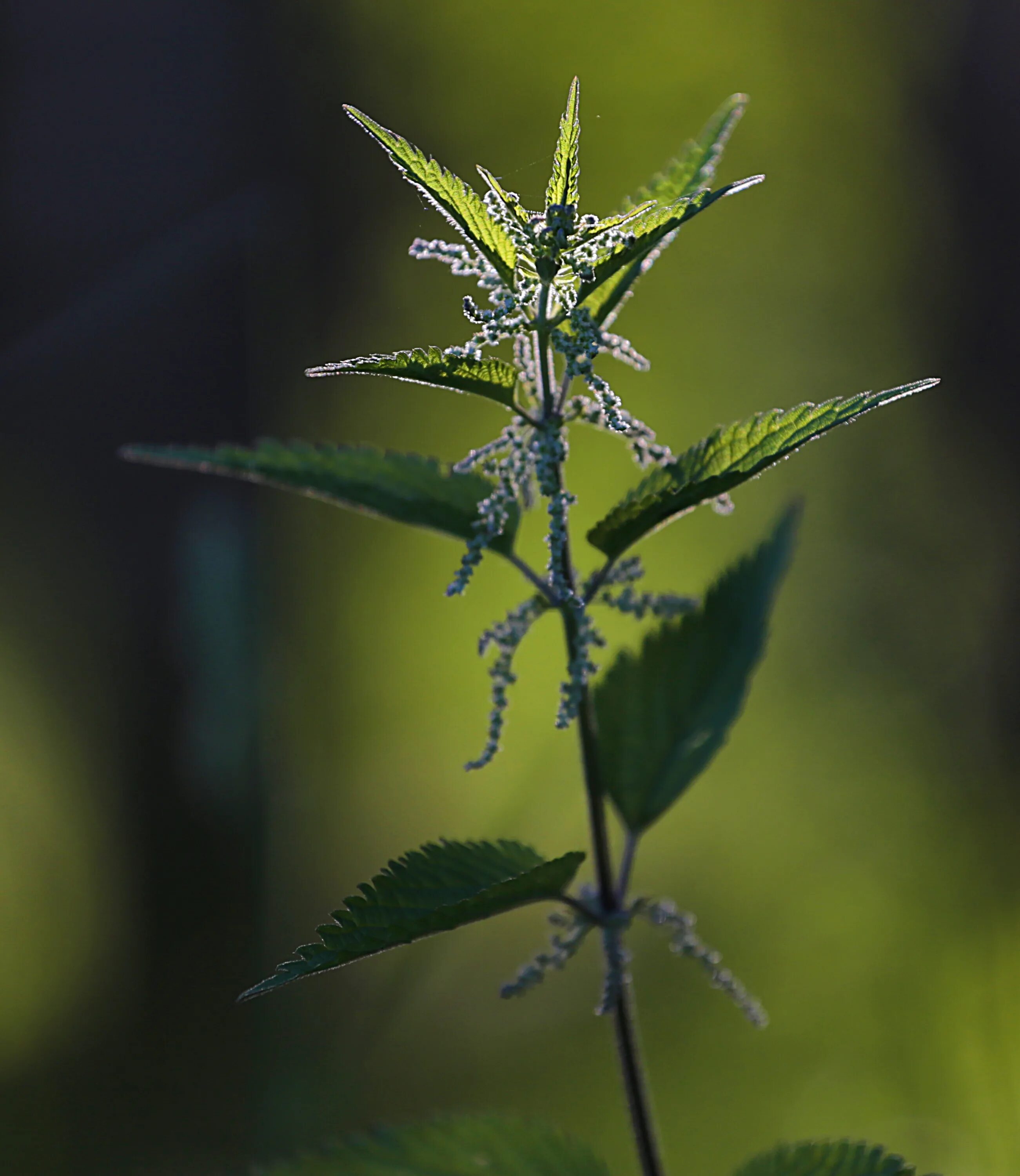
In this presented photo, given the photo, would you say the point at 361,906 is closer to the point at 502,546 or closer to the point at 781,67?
the point at 502,546

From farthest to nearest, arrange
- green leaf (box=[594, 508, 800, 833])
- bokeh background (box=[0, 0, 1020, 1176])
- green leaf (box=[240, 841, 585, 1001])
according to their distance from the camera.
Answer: bokeh background (box=[0, 0, 1020, 1176]) → green leaf (box=[594, 508, 800, 833]) → green leaf (box=[240, 841, 585, 1001])

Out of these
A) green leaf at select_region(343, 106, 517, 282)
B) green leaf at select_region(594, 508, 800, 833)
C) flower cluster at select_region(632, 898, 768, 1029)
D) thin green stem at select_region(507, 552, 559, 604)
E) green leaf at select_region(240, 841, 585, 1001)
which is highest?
green leaf at select_region(343, 106, 517, 282)

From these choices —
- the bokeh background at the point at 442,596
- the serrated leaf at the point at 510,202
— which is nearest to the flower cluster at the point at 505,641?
the serrated leaf at the point at 510,202

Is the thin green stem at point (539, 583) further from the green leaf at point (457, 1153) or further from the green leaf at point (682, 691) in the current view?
the green leaf at point (457, 1153)

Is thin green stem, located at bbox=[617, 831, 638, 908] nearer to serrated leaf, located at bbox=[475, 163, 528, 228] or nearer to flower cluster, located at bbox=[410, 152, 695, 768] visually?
flower cluster, located at bbox=[410, 152, 695, 768]

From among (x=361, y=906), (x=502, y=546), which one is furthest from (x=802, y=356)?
(x=361, y=906)

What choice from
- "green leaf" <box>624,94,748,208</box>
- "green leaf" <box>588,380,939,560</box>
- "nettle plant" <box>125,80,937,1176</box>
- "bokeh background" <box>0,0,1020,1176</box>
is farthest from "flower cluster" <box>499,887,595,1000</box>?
"bokeh background" <box>0,0,1020,1176</box>
